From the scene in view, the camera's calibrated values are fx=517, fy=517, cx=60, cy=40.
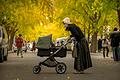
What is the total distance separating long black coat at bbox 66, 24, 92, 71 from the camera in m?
18.4

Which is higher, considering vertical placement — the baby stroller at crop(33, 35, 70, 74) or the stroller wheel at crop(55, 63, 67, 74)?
the baby stroller at crop(33, 35, 70, 74)

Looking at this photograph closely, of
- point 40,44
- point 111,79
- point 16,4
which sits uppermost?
point 16,4

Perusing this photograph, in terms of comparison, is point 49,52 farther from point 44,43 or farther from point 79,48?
point 79,48

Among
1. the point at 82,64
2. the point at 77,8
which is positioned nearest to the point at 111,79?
the point at 82,64

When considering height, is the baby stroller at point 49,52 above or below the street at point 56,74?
above

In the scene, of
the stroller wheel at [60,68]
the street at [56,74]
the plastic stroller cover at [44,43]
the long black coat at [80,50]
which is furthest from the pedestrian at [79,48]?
the plastic stroller cover at [44,43]

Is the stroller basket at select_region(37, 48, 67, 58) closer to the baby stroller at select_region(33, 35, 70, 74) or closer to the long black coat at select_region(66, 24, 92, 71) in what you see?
the baby stroller at select_region(33, 35, 70, 74)

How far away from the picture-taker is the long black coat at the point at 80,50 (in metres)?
18.4

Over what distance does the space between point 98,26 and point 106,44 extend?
1673 cm

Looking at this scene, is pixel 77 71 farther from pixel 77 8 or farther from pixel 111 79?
pixel 77 8

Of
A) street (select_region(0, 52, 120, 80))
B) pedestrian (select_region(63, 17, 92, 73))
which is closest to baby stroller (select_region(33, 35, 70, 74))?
street (select_region(0, 52, 120, 80))

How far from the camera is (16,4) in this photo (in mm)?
29094

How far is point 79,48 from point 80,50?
0.08m

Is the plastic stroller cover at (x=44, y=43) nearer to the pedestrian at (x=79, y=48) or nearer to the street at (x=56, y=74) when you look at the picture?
the pedestrian at (x=79, y=48)
